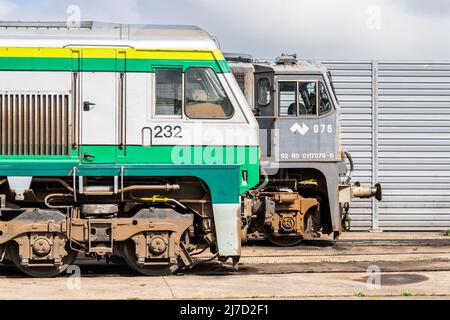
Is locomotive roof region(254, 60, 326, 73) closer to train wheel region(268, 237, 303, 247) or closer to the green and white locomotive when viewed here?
train wheel region(268, 237, 303, 247)

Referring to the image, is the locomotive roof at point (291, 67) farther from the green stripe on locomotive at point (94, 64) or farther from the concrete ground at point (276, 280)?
the green stripe on locomotive at point (94, 64)

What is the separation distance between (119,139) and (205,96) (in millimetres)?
1398

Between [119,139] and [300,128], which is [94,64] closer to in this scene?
[119,139]

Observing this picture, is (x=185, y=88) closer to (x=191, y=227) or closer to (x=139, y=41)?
(x=139, y=41)

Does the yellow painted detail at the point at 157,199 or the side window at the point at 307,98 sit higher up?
the side window at the point at 307,98

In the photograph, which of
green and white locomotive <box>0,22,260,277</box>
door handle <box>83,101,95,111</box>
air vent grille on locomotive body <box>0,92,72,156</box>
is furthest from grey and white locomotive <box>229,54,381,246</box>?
air vent grille on locomotive body <box>0,92,72,156</box>

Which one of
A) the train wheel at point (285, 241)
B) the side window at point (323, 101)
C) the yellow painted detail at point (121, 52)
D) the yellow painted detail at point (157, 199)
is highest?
the yellow painted detail at point (121, 52)

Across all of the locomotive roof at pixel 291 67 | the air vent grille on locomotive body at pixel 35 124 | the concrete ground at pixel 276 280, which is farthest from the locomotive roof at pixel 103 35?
the locomotive roof at pixel 291 67

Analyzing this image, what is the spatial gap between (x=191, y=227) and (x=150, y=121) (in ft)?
5.45

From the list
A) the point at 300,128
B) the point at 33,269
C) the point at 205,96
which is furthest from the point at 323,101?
the point at 33,269

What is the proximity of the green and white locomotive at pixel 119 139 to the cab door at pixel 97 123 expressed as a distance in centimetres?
1

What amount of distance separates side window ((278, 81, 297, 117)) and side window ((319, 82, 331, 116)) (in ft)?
1.66

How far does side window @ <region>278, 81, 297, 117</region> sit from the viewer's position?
16.6 meters

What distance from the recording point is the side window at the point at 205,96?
39.5 ft
